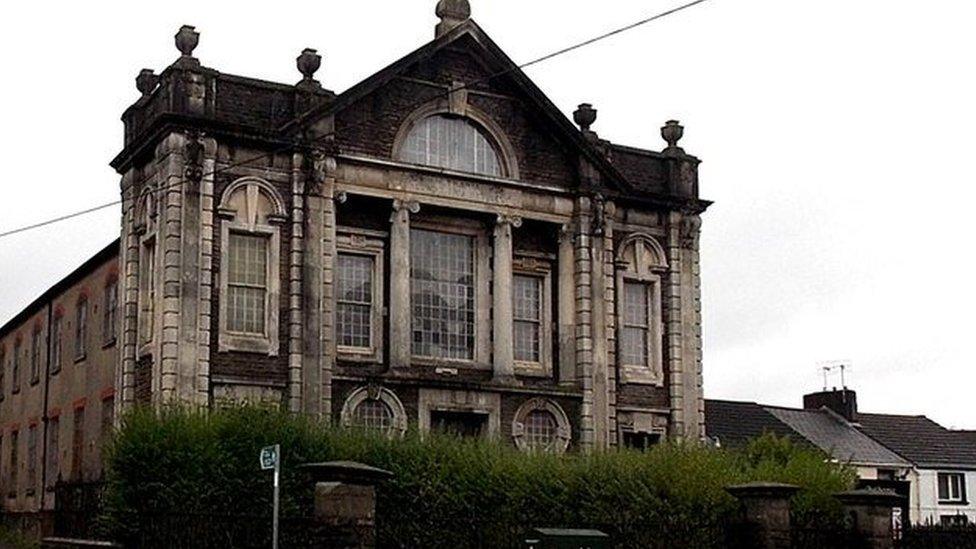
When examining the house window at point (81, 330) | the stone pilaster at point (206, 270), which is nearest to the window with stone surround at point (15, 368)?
the house window at point (81, 330)

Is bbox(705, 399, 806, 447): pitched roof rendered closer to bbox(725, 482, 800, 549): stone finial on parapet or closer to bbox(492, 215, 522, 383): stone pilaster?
bbox(492, 215, 522, 383): stone pilaster

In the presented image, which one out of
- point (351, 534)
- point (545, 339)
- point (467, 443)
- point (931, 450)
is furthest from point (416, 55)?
point (931, 450)

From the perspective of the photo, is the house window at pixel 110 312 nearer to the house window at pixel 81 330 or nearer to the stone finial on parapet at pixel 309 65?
the house window at pixel 81 330

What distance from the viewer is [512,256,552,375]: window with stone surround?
34312 millimetres

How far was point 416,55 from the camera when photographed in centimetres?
3303

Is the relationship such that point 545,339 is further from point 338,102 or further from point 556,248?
point 338,102

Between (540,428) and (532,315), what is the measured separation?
9.17 feet

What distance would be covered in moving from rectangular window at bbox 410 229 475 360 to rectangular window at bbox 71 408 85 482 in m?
9.88

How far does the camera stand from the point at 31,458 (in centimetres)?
4281

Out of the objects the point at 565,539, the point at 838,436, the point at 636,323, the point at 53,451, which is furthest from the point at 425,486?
the point at 838,436

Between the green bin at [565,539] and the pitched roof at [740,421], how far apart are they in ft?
108

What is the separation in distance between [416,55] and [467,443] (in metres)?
9.73

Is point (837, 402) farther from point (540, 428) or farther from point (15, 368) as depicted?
point (15, 368)

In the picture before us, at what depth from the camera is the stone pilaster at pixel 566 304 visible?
112ft
